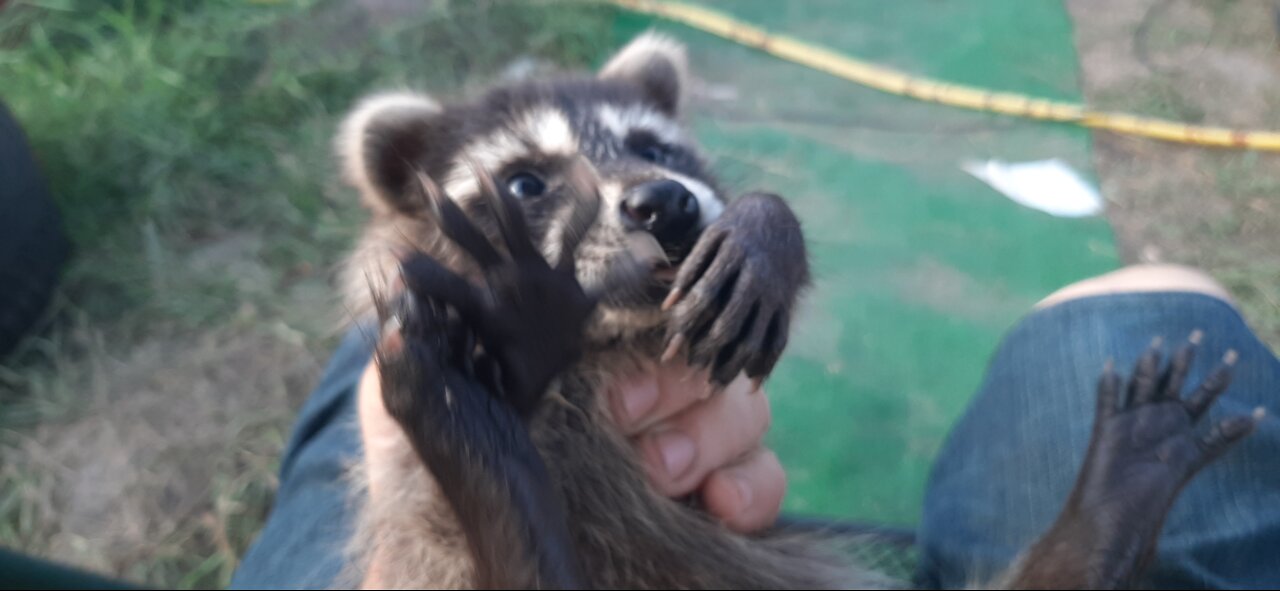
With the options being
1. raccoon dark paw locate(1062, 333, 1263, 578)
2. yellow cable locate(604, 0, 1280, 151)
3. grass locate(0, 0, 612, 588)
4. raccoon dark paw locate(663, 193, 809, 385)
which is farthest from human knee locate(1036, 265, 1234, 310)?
grass locate(0, 0, 612, 588)

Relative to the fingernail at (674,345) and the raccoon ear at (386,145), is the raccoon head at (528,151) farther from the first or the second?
the fingernail at (674,345)

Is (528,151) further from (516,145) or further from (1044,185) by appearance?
(1044,185)

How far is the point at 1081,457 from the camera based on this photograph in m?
2.04

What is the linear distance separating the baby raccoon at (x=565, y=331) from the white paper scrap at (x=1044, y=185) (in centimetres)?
206

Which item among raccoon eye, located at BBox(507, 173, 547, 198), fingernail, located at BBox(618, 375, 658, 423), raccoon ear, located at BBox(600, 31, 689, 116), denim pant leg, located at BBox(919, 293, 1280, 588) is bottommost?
denim pant leg, located at BBox(919, 293, 1280, 588)

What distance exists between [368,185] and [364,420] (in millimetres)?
669

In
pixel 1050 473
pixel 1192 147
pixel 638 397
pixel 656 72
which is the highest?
pixel 656 72

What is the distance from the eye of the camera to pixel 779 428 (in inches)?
128

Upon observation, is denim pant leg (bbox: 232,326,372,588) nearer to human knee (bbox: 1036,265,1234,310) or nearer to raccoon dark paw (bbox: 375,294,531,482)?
raccoon dark paw (bbox: 375,294,531,482)

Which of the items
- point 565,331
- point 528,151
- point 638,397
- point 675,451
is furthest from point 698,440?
point 528,151

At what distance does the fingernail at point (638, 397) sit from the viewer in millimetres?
1868

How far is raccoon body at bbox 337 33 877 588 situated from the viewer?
1717mm

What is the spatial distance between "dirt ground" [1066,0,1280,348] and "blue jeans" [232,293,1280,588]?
5.28ft

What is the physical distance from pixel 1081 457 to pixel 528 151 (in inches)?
58.8
